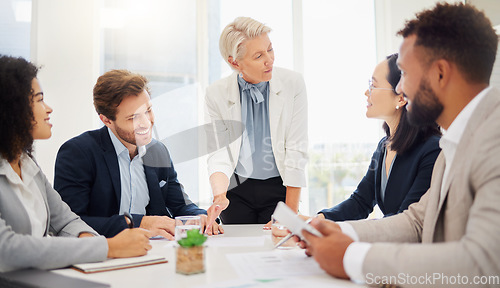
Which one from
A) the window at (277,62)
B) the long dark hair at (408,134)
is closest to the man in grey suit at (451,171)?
the long dark hair at (408,134)

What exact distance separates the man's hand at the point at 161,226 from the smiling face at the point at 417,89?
102 centimetres

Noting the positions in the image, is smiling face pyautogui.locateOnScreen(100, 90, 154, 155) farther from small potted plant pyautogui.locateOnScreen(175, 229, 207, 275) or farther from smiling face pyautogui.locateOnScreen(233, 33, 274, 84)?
small potted plant pyautogui.locateOnScreen(175, 229, 207, 275)

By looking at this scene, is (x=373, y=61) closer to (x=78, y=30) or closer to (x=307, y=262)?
(x=78, y=30)

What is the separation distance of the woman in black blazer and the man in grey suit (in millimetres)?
517

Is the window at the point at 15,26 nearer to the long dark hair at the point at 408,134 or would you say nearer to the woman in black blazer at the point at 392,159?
the woman in black blazer at the point at 392,159

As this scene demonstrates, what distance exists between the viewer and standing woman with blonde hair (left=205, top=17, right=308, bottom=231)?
2330 millimetres

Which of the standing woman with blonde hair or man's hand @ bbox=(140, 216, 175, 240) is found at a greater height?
the standing woman with blonde hair

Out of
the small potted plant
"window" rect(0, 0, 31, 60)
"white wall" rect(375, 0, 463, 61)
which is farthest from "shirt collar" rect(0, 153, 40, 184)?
"white wall" rect(375, 0, 463, 61)

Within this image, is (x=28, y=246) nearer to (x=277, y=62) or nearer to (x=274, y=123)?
(x=274, y=123)

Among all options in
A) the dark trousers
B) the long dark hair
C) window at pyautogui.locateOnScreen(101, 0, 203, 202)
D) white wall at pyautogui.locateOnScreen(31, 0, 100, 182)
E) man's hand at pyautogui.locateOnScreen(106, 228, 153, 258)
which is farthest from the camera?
window at pyautogui.locateOnScreen(101, 0, 203, 202)

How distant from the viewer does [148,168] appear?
2.14 metres

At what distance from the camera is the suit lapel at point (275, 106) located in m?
2.38

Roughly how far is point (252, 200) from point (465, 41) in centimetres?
152

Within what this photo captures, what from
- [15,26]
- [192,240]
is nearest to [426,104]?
[192,240]
